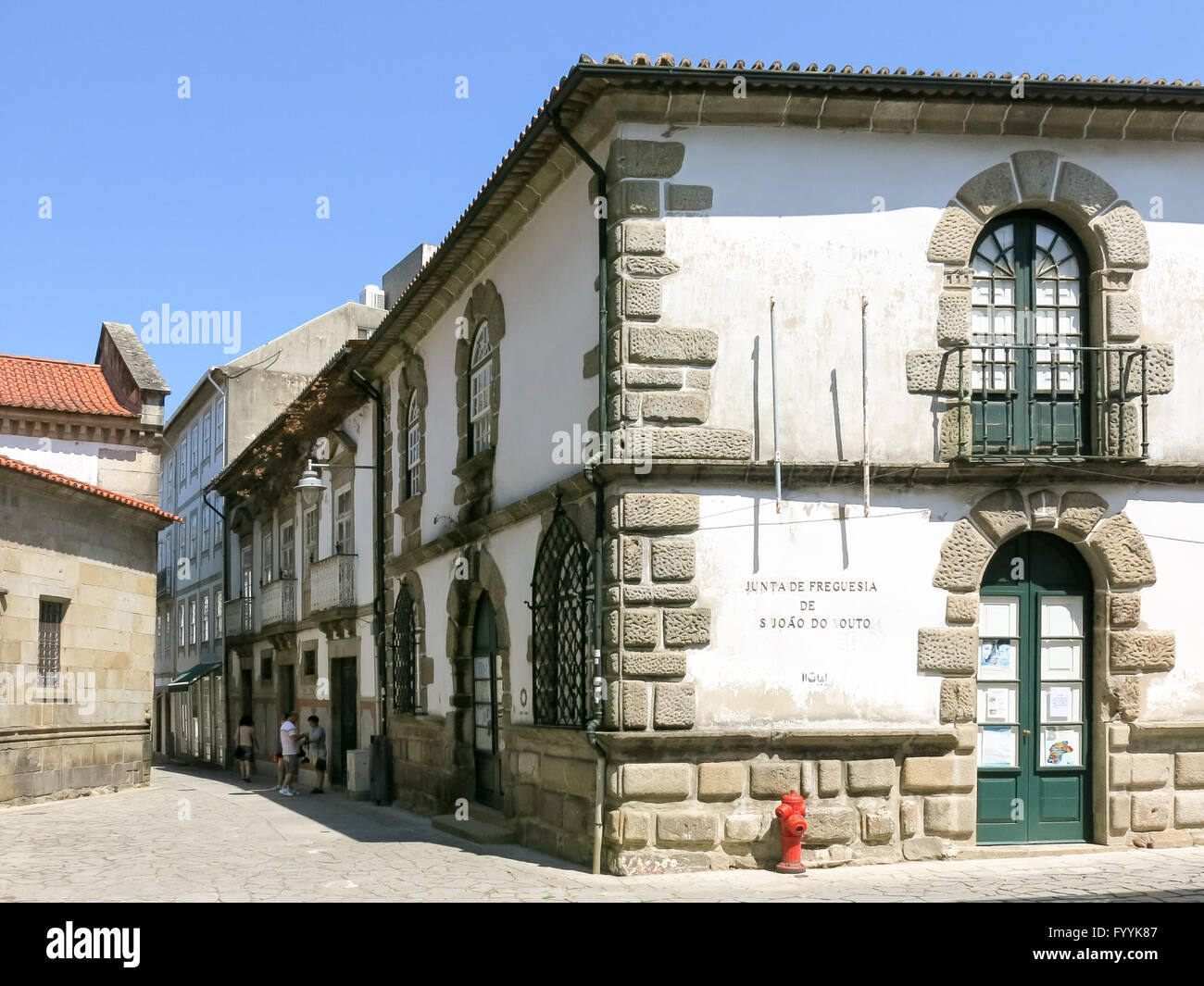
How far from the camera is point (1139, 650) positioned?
1179 centimetres

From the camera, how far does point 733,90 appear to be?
11414 millimetres

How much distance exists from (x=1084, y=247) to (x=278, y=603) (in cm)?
1973

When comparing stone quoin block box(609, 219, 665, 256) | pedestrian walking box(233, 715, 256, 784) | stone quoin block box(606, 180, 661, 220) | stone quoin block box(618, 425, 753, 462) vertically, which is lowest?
pedestrian walking box(233, 715, 256, 784)

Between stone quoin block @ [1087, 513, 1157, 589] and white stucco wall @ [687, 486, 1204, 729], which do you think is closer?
white stucco wall @ [687, 486, 1204, 729]

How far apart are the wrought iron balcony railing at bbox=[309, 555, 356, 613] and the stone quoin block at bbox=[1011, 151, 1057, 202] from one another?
44.5 feet

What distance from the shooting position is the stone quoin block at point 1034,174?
1195 cm

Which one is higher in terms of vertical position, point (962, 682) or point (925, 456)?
point (925, 456)

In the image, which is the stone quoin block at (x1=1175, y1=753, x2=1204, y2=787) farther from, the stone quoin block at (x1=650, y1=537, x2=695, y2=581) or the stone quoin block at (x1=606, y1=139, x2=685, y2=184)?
the stone quoin block at (x1=606, y1=139, x2=685, y2=184)

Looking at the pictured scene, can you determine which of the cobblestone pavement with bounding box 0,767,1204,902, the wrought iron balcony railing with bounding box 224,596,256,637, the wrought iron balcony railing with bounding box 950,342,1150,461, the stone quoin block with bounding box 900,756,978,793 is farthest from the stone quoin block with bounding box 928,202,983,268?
the wrought iron balcony railing with bounding box 224,596,256,637

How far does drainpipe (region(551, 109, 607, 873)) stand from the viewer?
1136cm

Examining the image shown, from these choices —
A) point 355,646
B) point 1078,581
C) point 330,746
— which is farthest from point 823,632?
point 330,746
